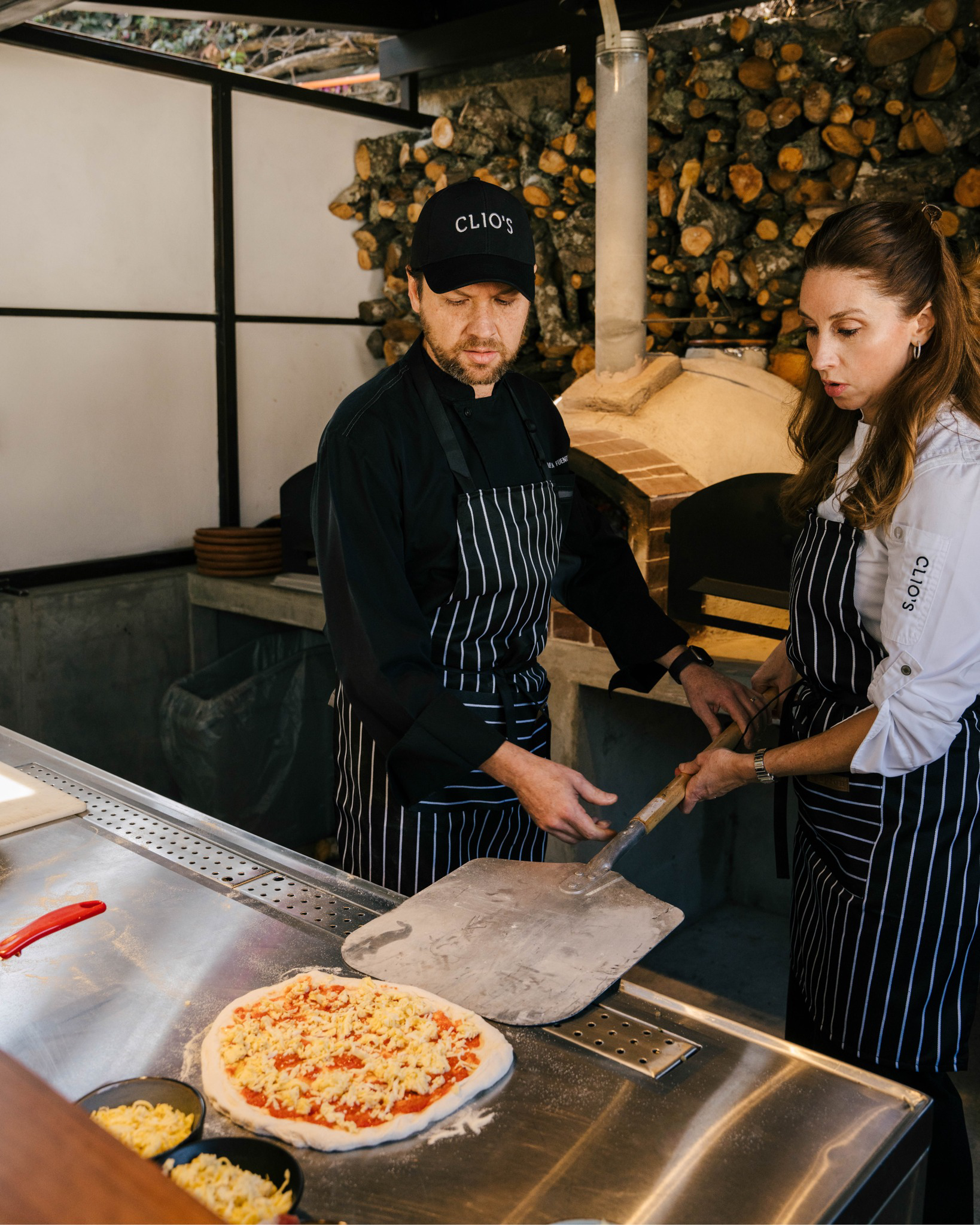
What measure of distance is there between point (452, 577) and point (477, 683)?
0.19 meters

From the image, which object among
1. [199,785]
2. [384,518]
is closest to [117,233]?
[199,785]

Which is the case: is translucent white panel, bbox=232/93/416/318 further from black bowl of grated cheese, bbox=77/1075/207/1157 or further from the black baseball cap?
black bowl of grated cheese, bbox=77/1075/207/1157

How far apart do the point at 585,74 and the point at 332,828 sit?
10.3ft

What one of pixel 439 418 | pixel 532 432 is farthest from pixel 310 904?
pixel 532 432

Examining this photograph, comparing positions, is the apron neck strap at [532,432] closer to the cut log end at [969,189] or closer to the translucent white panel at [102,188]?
the cut log end at [969,189]

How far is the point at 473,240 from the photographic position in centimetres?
168

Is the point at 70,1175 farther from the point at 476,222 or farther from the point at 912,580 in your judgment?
the point at 476,222

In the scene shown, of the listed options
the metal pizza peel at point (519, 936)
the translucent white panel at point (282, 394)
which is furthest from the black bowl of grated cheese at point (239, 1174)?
the translucent white panel at point (282, 394)

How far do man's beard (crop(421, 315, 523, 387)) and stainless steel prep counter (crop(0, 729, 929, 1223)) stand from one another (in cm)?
84

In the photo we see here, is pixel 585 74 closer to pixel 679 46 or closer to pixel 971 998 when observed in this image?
pixel 679 46

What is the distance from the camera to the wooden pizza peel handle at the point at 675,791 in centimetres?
160

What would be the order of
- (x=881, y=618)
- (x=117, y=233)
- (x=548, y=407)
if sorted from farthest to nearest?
(x=117, y=233) → (x=548, y=407) → (x=881, y=618)

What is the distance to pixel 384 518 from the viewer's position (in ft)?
5.63

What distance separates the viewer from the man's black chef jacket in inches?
65.4
